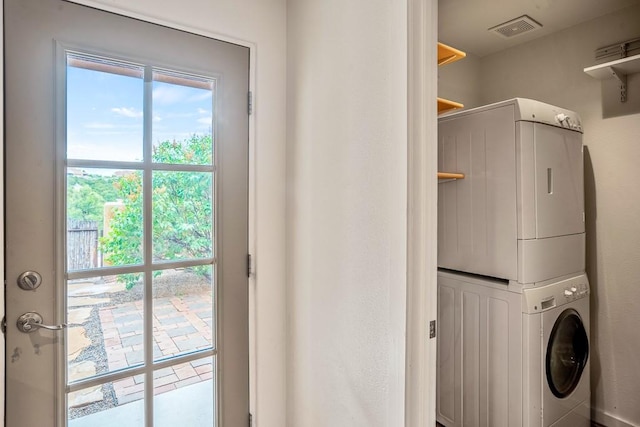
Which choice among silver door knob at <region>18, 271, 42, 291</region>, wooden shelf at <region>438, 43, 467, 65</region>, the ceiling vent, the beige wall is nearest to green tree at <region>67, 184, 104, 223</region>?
silver door knob at <region>18, 271, 42, 291</region>

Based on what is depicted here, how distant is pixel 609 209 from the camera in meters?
2.12

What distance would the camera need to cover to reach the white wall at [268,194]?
5.41 ft

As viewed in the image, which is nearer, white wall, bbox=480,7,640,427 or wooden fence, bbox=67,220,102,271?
wooden fence, bbox=67,220,102,271

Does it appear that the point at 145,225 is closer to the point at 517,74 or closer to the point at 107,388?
the point at 107,388

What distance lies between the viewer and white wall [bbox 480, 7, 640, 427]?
2.03 meters

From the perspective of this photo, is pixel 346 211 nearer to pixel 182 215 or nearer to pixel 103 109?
pixel 182 215

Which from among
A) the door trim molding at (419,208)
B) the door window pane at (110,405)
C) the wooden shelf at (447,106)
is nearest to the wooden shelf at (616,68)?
the wooden shelf at (447,106)

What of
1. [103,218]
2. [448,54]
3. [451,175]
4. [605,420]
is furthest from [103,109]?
[605,420]

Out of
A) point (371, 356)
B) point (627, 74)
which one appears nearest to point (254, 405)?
point (371, 356)

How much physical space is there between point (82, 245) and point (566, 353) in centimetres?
238

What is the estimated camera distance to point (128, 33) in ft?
4.52

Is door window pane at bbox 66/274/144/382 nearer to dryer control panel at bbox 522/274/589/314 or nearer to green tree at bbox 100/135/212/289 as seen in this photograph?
green tree at bbox 100/135/212/289

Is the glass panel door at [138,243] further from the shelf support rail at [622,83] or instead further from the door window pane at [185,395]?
the shelf support rail at [622,83]

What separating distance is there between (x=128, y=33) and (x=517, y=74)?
2555mm
